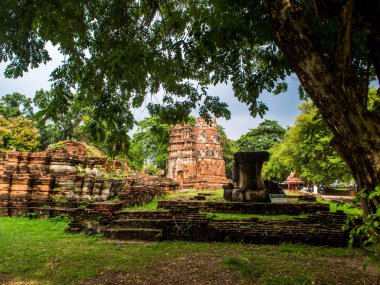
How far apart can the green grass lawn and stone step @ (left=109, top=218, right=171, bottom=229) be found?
2.41 feet

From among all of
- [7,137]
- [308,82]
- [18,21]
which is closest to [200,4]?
[18,21]

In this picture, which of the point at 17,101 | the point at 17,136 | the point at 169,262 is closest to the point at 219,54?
the point at 169,262

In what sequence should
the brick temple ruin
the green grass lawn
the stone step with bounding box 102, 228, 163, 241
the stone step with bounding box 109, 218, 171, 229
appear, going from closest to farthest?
the green grass lawn, the stone step with bounding box 102, 228, 163, 241, the stone step with bounding box 109, 218, 171, 229, the brick temple ruin

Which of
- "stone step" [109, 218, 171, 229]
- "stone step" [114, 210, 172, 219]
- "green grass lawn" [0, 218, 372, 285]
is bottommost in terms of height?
"green grass lawn" [0, 218, 372, 285]

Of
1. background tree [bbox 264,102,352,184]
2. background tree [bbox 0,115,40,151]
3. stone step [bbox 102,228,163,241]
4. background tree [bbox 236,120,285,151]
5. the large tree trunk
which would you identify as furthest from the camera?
background tree [bbox 236,120,285,151]

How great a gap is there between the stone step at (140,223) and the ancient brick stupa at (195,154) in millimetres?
22778

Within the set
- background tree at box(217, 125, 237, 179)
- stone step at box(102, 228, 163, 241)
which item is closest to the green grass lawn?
stone step at box(102, 228, 163, 241)

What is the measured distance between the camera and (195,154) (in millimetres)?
31219

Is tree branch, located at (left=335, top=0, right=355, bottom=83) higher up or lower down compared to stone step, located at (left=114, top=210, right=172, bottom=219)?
higher up

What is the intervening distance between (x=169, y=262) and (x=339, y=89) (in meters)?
3.71

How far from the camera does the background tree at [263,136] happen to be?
43594 mm

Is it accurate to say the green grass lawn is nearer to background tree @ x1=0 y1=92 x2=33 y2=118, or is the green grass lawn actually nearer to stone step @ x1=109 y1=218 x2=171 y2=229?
stone step @ x1=109 y1=218 x2=171 y2=229

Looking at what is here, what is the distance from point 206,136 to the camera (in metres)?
31.9

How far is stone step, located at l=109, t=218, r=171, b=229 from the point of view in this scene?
714cm
